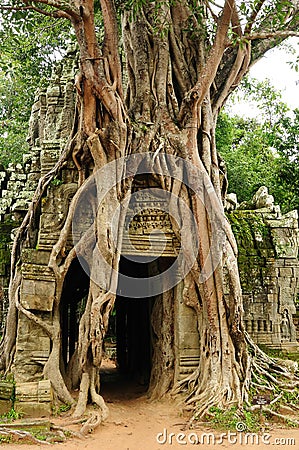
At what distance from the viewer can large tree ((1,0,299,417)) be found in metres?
6.59

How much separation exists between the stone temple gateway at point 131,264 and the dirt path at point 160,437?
794mm

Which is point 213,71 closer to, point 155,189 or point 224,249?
point 155,189

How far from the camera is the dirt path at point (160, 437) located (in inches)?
209

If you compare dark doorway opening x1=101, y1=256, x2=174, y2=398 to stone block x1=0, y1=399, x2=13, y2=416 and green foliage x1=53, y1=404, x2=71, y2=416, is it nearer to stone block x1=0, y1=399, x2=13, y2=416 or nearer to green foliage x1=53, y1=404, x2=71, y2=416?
green foliage x1=53, y1=404, x2=71, y2=416

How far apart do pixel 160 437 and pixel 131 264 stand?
3958 mm

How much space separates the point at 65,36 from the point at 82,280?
5.45 m

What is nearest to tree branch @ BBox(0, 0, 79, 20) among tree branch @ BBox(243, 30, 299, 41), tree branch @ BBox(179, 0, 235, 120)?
tree branch @ BBox(179, 0, 235, 120)

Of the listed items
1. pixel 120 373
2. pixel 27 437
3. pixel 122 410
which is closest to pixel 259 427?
pixel 122 410

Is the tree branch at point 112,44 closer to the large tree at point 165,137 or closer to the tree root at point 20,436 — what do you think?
the large tree at point 165,137

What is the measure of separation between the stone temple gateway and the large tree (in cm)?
20

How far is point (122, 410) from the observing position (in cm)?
682

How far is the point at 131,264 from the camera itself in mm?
9297

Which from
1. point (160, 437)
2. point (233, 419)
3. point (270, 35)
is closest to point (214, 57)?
point (270, 35)

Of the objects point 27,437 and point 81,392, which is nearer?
point 27,437
